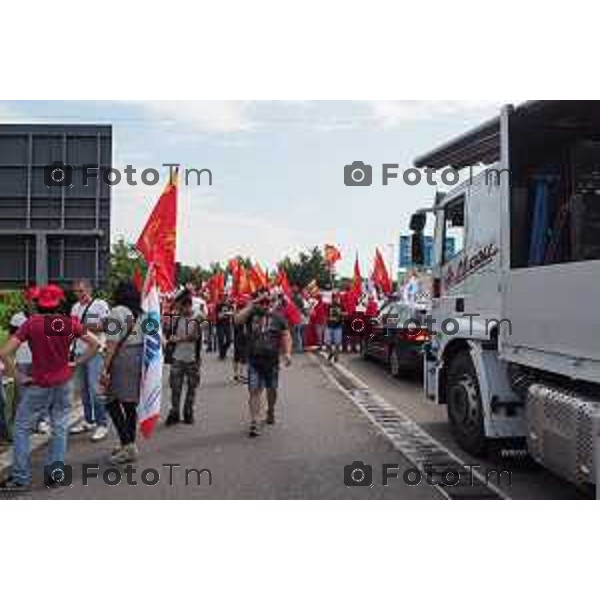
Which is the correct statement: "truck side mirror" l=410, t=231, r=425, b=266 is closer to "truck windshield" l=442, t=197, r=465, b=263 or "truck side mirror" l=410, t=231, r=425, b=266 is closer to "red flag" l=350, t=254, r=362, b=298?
"truck windshield" l=442, t=197, r=465, b=263

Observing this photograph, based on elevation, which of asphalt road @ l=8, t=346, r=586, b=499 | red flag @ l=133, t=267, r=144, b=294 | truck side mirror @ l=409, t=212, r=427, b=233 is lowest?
asphalt road @ l=8, t=346, r=586, b=499

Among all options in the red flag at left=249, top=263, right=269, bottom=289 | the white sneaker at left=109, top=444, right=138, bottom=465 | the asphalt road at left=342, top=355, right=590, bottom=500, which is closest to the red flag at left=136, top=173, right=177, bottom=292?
the white sneaker at left=109, top=444, right=138, bottom=465

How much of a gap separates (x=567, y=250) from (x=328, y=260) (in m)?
18.6

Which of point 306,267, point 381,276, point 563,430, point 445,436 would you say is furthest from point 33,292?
point 306,267

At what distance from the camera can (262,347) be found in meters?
9.18

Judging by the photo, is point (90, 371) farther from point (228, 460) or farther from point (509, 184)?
point (509, 184)

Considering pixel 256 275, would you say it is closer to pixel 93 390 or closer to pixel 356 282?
pixel 356 282

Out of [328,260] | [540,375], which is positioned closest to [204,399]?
[540,375]

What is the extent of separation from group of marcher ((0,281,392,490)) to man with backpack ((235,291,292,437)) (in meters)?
0.01

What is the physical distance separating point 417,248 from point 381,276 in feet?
47.3

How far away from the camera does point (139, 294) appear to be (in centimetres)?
804

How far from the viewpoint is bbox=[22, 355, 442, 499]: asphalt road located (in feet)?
21.4

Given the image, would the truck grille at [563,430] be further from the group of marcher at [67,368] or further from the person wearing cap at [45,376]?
the person wearing cap at [45,376]

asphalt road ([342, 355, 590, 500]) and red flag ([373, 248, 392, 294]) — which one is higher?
red flag ([373, 248, 392, 294])
